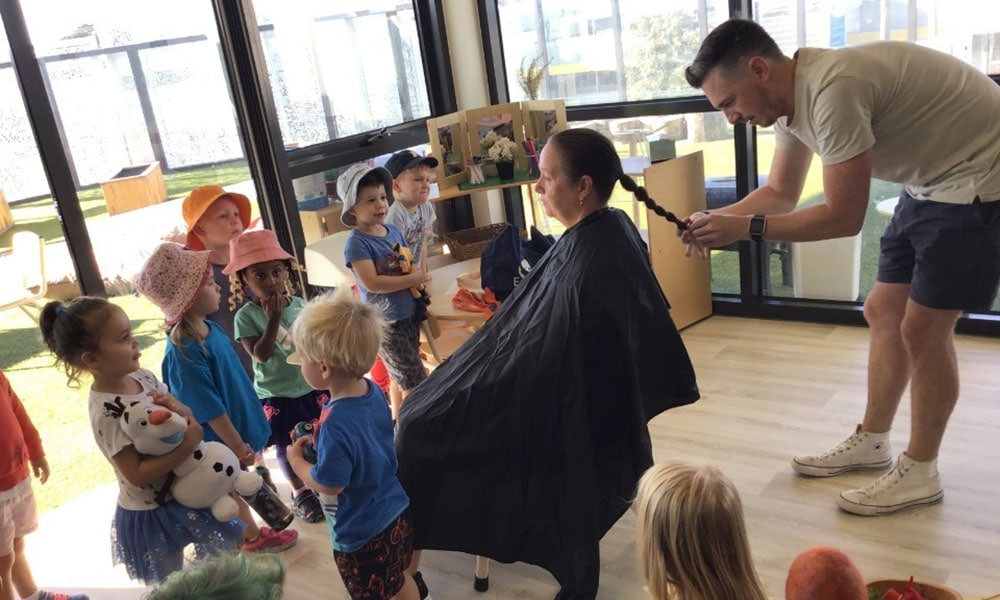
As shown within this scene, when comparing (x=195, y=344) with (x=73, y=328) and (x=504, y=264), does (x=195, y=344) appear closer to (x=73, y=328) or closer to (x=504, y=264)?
(x=73, y=328)

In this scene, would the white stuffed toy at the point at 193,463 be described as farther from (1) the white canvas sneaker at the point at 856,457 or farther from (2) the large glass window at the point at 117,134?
(1) the white canvas sneaker at the point at 856,457

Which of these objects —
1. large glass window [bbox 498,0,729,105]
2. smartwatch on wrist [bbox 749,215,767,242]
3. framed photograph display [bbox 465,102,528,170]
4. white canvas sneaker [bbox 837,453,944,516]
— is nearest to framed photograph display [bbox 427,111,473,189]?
framed photograph display [bbox 465,102,528,170]

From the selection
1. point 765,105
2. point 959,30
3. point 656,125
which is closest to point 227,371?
point 765,105

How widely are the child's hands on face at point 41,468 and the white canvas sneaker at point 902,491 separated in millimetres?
2339

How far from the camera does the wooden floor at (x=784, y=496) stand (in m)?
2.37

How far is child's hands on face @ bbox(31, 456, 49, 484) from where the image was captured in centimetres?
241

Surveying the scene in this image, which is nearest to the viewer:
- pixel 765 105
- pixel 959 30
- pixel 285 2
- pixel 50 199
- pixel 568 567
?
pixel 568 567

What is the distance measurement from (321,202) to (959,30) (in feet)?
9.16

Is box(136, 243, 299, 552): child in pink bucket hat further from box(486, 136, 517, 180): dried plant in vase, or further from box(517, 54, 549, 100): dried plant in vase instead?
box(517, 54, 549, 100): dried plant in vase

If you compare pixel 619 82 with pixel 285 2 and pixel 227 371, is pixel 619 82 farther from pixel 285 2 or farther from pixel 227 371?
pixel 227 371

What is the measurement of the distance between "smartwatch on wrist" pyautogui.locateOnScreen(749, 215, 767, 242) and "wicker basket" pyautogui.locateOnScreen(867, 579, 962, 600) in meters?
1.05

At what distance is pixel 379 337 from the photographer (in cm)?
193

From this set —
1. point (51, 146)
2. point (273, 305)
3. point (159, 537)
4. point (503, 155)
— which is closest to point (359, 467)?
point (159, 537)

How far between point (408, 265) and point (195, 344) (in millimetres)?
865
